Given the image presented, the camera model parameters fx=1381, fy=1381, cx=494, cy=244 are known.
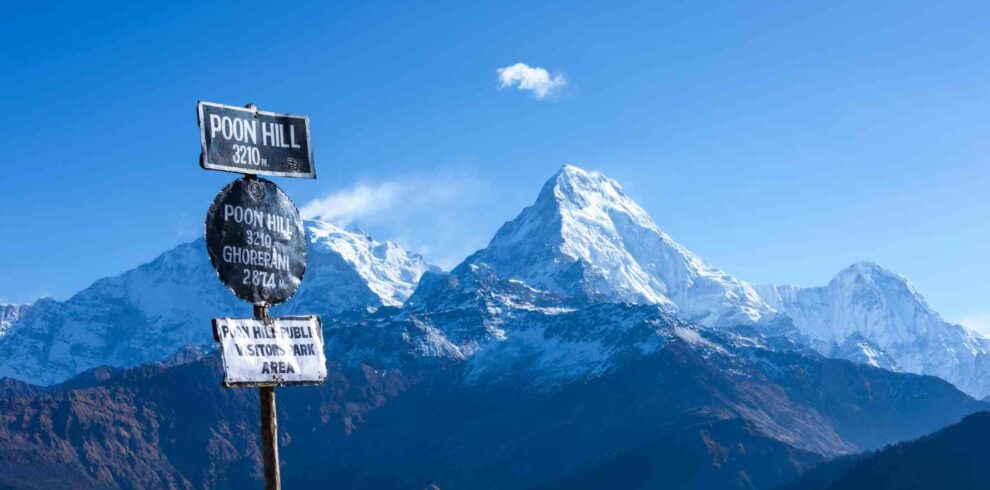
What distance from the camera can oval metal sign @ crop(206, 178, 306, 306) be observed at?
21703mm

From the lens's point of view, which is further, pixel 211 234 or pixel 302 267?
pixel 302 267

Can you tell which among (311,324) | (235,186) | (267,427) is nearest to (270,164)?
A: (235,186)

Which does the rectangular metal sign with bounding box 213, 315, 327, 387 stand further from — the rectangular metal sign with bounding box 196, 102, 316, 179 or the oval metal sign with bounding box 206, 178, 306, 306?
the rectangular metal sign with bounding box 196, 102, 316, 179

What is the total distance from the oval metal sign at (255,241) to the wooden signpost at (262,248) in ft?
0.05

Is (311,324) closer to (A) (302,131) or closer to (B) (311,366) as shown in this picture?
(B) (311,366)

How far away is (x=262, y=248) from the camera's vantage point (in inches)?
873

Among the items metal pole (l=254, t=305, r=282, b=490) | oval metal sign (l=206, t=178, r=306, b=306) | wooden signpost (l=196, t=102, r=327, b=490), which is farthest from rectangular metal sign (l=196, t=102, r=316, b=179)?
metal pole (l=254, t=305, r=282, b=490)

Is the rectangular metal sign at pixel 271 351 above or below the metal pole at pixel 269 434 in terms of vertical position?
above

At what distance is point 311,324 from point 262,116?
3468 mm

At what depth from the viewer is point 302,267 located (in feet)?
75.6

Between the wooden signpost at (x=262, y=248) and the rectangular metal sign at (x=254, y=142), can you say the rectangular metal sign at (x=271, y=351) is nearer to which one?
the wooden signpost at (x=262, y=248)

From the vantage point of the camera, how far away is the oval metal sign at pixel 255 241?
21.7 metres

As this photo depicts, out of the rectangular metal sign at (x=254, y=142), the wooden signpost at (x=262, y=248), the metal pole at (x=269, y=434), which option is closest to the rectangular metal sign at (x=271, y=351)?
the wooden signpost at (x=262, y=248)

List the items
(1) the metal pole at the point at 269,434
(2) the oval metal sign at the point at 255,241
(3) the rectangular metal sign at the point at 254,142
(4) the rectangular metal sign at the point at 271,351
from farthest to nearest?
(1) the metal pole at the point at 269,434, (2) the oval metal sign at the point at 255,241, (3) the rectangular metal sign at the point at 254,142, (4) the rectangular metal sign at the point at 271,351
